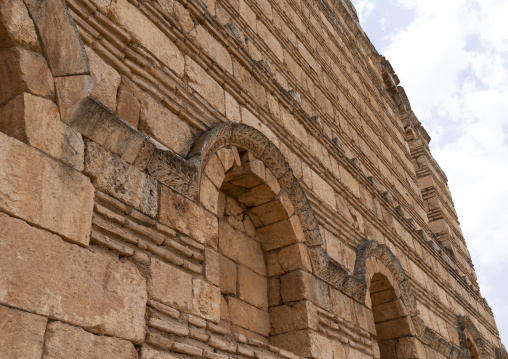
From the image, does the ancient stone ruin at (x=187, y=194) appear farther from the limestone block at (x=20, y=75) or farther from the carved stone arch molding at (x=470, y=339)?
the carved stone arch molding at (x=470, y=339)

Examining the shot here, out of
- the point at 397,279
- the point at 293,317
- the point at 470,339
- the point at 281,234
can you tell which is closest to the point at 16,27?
the point at 281,234

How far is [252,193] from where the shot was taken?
13.2 feet

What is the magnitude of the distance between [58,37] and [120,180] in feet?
2.40

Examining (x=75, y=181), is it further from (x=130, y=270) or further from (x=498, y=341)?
(x=498, y=341)

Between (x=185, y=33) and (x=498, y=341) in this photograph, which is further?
(x=498, y=341)

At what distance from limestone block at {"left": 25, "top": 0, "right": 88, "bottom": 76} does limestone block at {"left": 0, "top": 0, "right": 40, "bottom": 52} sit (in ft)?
0.12

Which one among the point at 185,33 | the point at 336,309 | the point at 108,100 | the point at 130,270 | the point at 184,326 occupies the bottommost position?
the point at 184,326

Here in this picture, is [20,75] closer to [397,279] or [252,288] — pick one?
[252,288]

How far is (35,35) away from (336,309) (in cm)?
309

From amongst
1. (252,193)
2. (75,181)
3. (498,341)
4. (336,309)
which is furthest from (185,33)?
(498,341)

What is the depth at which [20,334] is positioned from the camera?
1.78 meters

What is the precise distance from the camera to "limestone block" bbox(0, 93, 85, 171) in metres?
2.14

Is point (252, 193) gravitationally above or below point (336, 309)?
above

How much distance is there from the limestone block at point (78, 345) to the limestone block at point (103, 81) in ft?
4.04
